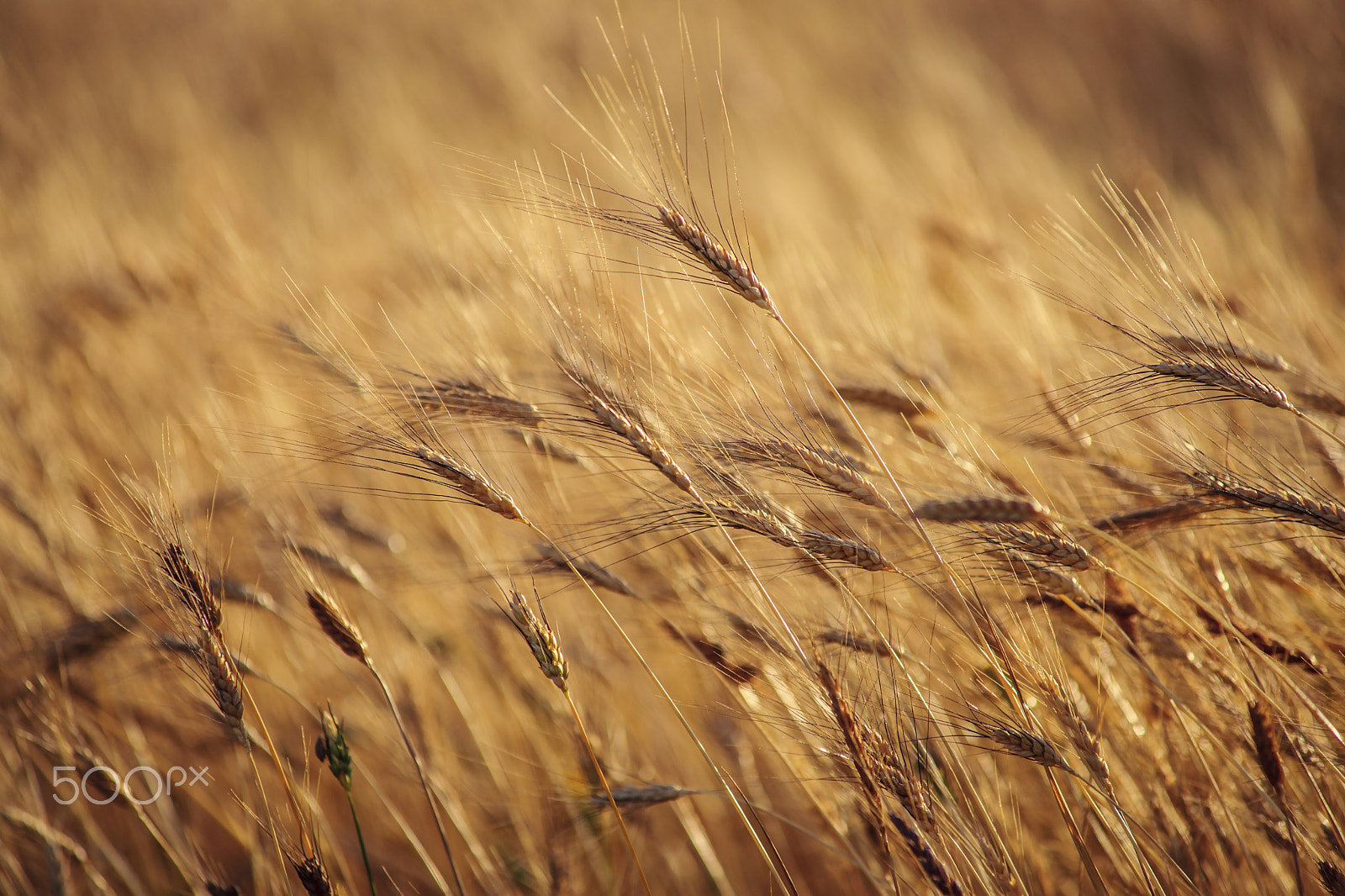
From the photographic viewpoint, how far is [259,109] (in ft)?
23.0

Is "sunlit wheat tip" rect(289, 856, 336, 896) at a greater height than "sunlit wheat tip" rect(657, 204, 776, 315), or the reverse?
"sunlit wheat tip" rect(657, 204, 776, 315)

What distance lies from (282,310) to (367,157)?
3.92 metres

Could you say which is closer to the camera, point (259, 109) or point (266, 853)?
point (266, 853)

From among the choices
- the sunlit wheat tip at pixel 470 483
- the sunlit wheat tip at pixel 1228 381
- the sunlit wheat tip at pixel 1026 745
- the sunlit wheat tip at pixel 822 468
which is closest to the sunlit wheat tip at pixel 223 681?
the sunlit wheat tip at pixel 470 483

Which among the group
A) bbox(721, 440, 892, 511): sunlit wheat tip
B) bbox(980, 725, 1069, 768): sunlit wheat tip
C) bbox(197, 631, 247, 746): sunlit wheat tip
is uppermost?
bbox(721, 440, 892, 511): sunlit wheat tip

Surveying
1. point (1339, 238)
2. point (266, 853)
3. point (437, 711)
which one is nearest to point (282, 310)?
point (437, 711)

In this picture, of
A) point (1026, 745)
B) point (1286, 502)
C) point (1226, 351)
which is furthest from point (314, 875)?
point (1226, 351)

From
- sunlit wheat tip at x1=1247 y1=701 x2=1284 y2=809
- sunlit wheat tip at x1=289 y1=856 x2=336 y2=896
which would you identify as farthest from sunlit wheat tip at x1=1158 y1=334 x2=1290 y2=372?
sunlit wheat tip at x1=289 y1=856 x2=336 y2=896

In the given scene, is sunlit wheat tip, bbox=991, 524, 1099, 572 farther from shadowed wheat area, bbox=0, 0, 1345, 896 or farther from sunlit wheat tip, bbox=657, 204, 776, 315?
sunlit wheat tip, bbox=657, 204, 776, 315

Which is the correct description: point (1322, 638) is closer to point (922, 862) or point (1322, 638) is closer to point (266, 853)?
point (922, 862)

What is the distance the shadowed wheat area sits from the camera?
1.04 meters

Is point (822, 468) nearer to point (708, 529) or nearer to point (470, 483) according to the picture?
point (708, 529)

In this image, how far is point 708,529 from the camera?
1.23 m

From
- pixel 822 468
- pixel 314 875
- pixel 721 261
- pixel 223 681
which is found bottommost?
A: pixel 314 875
